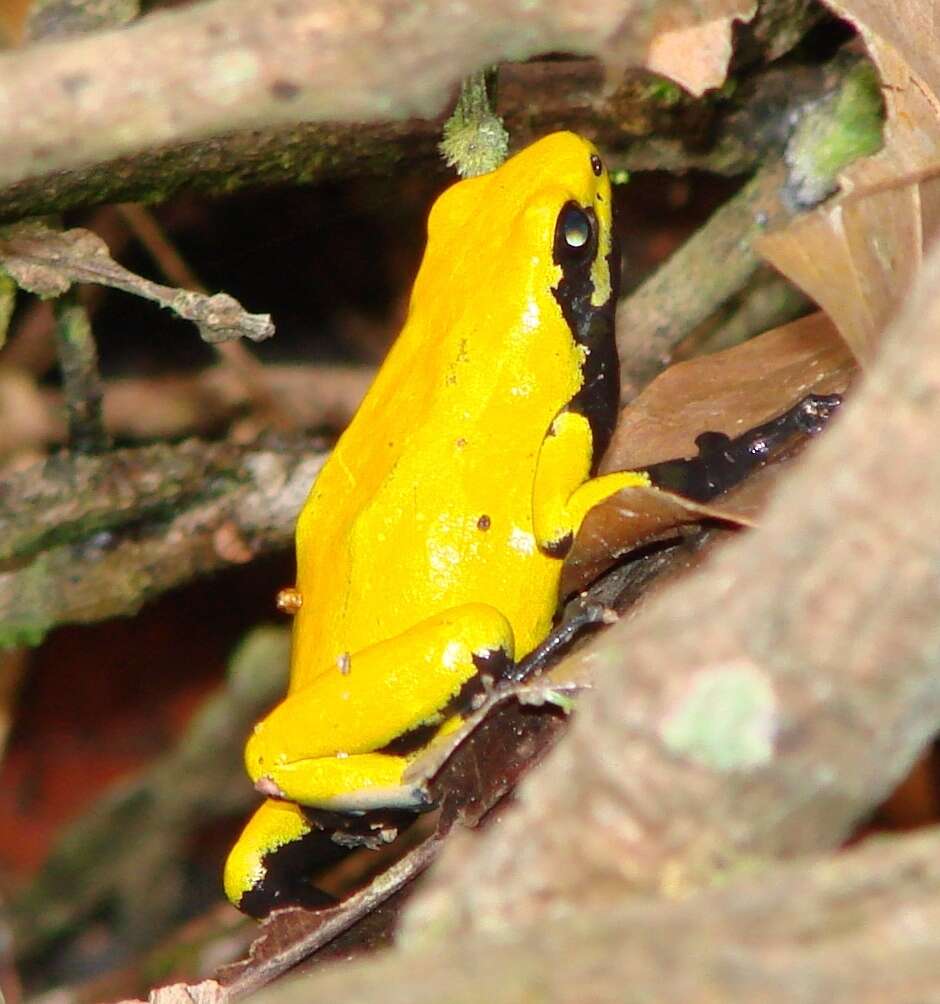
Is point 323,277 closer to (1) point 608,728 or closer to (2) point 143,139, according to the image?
(2) point 143,139

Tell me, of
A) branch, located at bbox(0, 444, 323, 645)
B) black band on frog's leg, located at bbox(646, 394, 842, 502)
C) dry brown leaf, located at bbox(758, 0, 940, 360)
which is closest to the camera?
dry brown leaf, located at bbox(758, 0, 940, 360)

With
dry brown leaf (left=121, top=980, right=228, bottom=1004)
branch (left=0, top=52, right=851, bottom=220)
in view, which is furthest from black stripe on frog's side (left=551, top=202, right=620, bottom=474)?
dry brown leaf (left=121, top=980, right=228, bottom=1004)

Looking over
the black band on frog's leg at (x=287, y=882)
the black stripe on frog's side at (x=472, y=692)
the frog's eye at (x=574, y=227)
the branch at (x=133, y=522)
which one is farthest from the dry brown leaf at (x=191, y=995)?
the frog's eye at (x=574, y=227)

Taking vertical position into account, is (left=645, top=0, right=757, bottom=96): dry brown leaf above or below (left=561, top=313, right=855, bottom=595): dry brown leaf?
above

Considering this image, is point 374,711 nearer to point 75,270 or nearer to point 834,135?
point 75,270

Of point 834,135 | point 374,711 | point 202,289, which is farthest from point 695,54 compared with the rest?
point 202,289

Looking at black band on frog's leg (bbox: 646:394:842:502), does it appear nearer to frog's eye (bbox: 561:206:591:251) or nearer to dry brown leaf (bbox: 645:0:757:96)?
frog's eye (bbox: 561:206:591:251)

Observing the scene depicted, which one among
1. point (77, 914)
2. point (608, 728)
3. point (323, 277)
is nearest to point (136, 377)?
point (323, 277)
